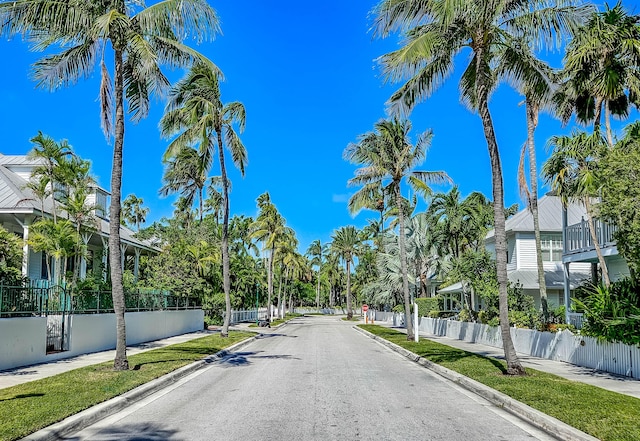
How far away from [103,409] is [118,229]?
648 centimetres

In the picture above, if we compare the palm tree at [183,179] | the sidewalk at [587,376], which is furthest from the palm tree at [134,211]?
the sidewalk at [587,376]

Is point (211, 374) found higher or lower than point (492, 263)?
lower

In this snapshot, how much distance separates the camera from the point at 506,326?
14070mm

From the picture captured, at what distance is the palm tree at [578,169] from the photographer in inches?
635

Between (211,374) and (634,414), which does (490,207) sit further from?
(634,414)

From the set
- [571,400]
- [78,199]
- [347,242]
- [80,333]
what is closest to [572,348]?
[571,400]

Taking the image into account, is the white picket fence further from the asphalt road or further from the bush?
the asphalt road

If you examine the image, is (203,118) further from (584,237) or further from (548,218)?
(548,218)

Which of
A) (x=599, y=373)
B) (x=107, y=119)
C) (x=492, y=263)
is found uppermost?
(x=107, y=119)

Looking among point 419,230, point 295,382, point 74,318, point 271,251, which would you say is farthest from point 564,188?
point 271,251

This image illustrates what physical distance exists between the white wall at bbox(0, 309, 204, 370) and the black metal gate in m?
0.23

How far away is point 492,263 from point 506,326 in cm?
1331

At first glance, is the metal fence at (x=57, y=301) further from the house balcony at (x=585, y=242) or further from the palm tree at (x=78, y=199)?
the house balcony at (x=585, y=242)

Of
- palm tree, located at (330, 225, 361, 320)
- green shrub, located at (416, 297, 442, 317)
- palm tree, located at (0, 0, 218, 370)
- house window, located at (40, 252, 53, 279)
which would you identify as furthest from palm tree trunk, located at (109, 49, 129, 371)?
palm tree, located at (330, 225, 361, 320)
